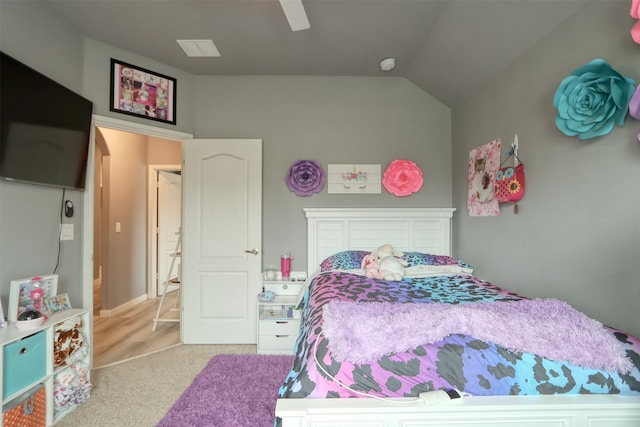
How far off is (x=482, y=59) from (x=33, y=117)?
3011 mm

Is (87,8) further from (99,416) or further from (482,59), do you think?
(482,59)

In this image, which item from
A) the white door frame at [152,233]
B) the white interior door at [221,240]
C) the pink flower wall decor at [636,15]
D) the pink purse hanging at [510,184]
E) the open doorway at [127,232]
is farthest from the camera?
the white door frame at [152,233]

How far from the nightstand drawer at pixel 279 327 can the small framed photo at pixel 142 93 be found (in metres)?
2.11

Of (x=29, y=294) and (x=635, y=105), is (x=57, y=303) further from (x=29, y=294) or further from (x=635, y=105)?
(x=635, y=105)

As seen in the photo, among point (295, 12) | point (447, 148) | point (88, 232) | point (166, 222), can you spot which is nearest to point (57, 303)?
point (88, 232)

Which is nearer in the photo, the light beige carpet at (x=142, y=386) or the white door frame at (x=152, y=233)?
the light beige carpet at (x=142, y=386)

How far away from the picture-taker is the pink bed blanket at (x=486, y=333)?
3.49 feet

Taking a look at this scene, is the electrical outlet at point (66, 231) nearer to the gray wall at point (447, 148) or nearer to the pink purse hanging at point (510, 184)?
the gray wall at point (447, 148)

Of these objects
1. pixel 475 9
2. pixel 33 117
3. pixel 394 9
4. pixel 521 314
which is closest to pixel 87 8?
pixel 33 117

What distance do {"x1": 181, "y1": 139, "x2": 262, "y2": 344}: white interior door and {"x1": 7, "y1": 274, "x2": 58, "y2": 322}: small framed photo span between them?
1.11m

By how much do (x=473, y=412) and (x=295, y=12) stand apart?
74.3 inches

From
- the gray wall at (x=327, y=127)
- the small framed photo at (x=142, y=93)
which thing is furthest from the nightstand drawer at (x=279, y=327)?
the small framed photo at (x=142, y=93)

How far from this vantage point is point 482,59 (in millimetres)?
2189

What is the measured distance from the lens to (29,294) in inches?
68.3
